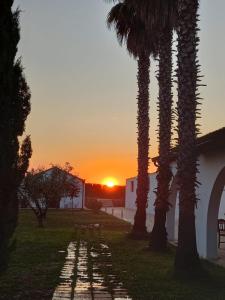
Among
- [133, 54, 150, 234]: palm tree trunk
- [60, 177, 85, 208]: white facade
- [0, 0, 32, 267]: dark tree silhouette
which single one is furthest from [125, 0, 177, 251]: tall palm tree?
[60, 177, 85, 208]: white facade

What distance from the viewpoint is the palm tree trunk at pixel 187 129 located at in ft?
37.6

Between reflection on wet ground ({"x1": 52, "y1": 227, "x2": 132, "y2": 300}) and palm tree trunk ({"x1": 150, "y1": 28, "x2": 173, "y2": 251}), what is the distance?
1.72 meters

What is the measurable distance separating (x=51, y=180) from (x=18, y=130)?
2216cm

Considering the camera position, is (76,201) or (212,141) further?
(76,201)

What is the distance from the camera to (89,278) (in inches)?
442

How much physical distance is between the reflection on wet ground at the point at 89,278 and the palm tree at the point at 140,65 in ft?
15.3

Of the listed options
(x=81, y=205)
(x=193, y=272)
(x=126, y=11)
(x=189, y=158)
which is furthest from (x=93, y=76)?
(x=81, y=205)

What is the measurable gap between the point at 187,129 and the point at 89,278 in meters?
3.78

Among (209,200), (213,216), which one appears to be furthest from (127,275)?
(213,216)

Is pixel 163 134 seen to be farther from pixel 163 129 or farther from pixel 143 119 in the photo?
pixel 143 119

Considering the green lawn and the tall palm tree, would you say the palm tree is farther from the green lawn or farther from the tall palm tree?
the green lawn

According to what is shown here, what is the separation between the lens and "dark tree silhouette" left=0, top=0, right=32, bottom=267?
8.32 m

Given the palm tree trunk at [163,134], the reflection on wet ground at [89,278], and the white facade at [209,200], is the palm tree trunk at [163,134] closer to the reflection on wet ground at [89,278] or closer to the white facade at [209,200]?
the white facade at [209,200]

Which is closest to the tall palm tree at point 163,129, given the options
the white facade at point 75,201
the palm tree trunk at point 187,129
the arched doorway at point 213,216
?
the arched doorway at point 213,216
